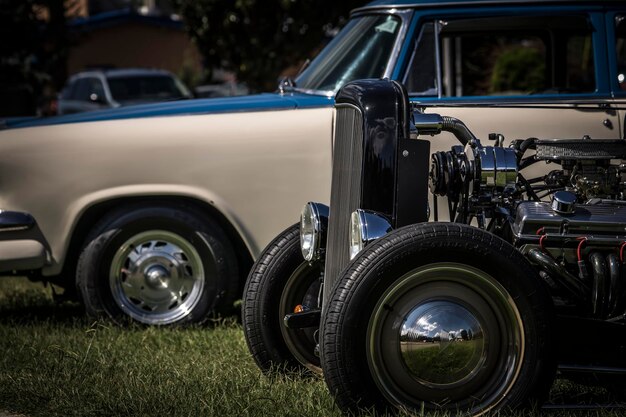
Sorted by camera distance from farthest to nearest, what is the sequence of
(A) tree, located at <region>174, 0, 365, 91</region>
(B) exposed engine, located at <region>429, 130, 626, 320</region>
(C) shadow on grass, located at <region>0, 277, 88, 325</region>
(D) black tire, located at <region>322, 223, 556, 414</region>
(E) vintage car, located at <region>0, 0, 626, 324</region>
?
(A) tree, located at <region>174, 0, 365, 91</region>, (C) shadow on grass, located at <region>0, 277, 88, 325</region>, (E) vintage car, located at <region>0, 0, 626, 324</region>, (B) exposed engine, located at <region>429, 130, 626, 320</region>, (D) black tire, located at <region>322, 223, 556, 414</region>

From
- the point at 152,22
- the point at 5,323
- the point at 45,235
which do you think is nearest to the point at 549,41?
the point at 45,235

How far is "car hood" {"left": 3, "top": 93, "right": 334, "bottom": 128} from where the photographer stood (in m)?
6.18

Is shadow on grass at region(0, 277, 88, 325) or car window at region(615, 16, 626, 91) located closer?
car window at region(615, 16, 626, 91)

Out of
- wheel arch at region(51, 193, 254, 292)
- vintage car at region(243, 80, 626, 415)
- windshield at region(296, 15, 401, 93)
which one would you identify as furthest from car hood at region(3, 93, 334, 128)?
vintage car at region(243, 80, 626, 415)

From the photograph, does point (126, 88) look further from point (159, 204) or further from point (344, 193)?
point (344, 193)

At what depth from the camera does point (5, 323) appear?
6.57 m

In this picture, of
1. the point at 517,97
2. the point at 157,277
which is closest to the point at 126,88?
the point at 157,277

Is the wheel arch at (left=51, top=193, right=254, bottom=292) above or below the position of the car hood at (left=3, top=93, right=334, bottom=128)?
below

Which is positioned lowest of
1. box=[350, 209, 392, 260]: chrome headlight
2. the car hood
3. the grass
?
the grass

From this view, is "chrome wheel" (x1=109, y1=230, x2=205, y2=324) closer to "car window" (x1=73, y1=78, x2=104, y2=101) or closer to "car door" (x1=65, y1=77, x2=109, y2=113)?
"car door" (x1=65, y1=77, x2=109, y2=113)

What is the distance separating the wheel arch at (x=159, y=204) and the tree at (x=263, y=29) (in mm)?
9929

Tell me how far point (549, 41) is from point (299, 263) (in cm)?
304

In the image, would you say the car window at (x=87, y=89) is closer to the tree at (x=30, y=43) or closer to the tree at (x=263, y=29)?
the tree at (x=30, y=43)

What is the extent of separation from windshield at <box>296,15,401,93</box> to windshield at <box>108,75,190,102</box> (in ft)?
40.7
